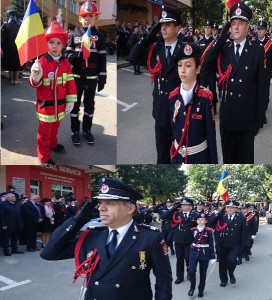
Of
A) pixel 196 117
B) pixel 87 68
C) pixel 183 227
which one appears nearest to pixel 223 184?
pixel 183 227

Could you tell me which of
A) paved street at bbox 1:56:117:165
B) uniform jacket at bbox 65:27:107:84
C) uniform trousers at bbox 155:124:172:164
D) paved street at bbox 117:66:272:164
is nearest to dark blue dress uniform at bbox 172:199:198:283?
paved street at bbox 117:66:272:164

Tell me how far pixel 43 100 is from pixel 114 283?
8.93 feet

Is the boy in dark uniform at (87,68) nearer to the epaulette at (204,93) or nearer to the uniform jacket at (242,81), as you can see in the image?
the uniform jacket at (242,81)

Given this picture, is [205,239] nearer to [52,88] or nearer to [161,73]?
[161,73]

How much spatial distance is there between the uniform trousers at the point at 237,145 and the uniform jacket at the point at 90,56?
72.4 inches

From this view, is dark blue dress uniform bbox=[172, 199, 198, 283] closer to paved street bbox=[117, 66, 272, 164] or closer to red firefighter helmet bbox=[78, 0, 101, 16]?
paved street bbox=[117, 66, 272, 164]

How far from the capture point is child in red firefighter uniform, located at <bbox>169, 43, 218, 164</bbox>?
3.45 metres

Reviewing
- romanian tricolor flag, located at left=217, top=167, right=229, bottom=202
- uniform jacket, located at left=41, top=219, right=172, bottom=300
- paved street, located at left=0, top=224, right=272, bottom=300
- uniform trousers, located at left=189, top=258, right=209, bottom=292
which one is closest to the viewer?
uniform jacket, located at left=41, top=219, right=172, bottom=300

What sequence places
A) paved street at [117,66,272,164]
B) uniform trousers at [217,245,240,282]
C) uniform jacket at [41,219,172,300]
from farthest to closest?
1. uniform trousers at [217,245,240,282]
2. paved street at [117,66,272,164]
3. uniform jacket at [41,219,172,300]

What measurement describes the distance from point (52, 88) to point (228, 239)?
3.68 metres

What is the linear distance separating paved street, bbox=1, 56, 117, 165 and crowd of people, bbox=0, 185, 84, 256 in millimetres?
2183

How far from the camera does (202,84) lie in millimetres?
3838

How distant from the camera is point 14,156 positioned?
16.1 feet

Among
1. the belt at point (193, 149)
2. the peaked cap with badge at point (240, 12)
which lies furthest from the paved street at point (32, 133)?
the peaked cap with badge at point (240, 12)
